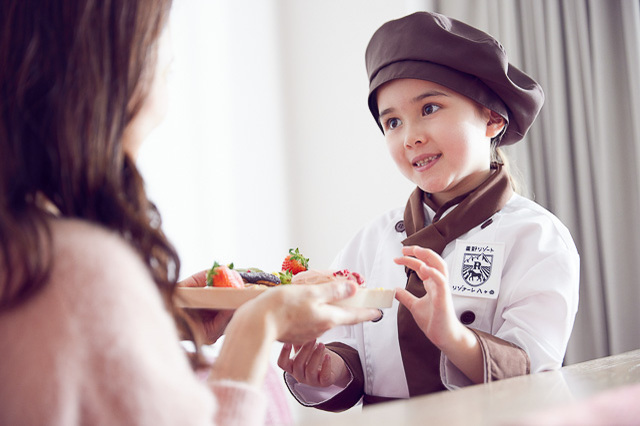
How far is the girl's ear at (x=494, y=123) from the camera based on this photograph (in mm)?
1533

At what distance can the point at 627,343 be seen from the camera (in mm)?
2406

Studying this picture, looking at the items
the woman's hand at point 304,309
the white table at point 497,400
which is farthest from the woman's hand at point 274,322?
the white table at point 497,400

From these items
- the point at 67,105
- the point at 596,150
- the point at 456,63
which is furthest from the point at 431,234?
the point at 596,150

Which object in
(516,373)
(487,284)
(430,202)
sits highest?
(430,202)

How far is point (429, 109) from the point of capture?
1.47m

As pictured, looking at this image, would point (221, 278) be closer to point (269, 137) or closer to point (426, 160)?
point (426, 160)

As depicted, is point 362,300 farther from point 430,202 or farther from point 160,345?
point 430,202

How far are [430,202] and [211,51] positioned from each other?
1.81 metres

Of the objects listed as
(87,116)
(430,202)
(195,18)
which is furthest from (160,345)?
(195,18)

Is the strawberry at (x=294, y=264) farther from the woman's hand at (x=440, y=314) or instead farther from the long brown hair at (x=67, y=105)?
the long brown hair at (x=67, y=105)

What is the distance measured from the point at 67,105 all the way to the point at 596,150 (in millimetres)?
2262

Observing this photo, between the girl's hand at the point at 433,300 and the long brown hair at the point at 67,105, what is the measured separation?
0.55 metres

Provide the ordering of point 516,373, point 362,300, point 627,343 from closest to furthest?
point 362,300
point 516,373
point 627,343

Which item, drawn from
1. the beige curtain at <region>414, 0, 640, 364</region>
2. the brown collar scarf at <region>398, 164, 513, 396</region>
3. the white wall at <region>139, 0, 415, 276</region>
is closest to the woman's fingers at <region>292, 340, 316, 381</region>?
the brown collar scarf at <region>398, 164, 513, 396</region>
